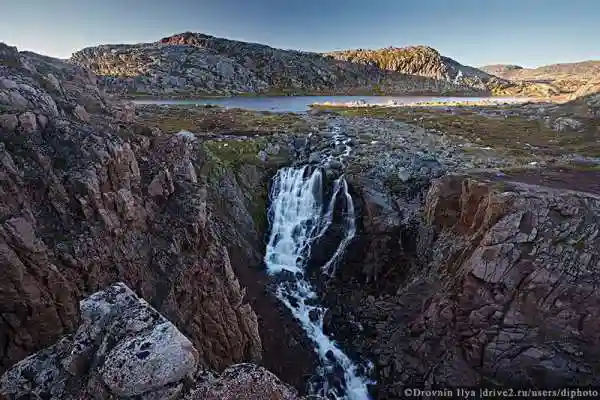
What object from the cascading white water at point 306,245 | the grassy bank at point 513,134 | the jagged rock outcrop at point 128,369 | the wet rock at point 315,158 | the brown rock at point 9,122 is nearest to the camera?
the jagged rock outcrop at point 128,369

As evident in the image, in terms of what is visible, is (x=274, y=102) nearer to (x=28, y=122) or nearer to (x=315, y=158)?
(x=315, y=158)

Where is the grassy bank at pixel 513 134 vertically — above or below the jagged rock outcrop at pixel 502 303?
above

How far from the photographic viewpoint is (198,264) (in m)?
23.8

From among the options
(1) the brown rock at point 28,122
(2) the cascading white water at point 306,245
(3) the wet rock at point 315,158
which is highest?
(1) the brown rock at point 28,122

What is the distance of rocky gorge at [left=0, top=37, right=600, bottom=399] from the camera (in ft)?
33.0

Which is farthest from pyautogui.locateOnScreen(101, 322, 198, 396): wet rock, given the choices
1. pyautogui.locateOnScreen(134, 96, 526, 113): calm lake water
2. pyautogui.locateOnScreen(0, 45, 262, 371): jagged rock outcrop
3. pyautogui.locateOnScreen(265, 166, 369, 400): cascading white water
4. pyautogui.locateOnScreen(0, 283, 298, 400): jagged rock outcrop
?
pyautogui.locateOnScreen(134, 96, 526, 113): calm lake water

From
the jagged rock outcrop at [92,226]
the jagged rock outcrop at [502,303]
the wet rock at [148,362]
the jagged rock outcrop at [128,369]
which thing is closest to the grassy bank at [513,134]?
the jagged rock outcrop at [502,303]

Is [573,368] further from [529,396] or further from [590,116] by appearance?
[590,116]

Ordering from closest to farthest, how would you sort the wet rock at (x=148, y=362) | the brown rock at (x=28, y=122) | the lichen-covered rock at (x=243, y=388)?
the wet rock at (x=148, y=362) < the lichen-covered rock at (x=243, y=388) < the brown rock at (x=28, y=122)

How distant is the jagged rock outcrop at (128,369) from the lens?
840 centimetres

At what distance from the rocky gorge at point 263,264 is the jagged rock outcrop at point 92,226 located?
94 mm

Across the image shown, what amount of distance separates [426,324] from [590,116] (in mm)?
48372

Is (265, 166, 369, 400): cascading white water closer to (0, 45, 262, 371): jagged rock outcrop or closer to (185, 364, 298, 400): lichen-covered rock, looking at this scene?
(0, 45, 262, 371): jagged rock outcrop

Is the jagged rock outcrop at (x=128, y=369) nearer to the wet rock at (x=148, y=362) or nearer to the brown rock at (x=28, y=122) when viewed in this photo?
the wet rock at (x=148, y=362)
